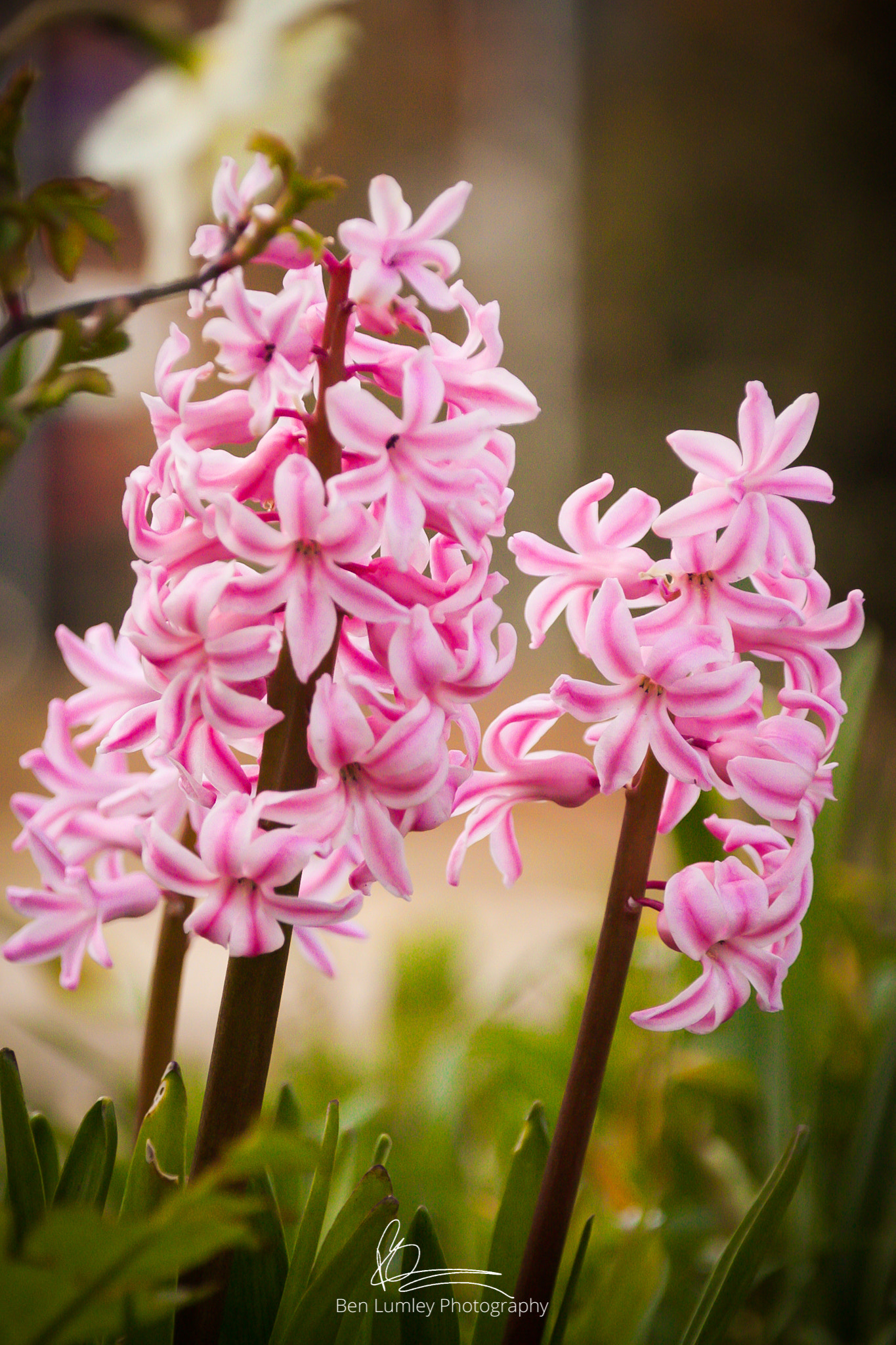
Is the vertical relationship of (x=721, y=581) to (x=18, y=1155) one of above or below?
above

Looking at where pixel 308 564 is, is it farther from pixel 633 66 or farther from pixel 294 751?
pixel 633 66

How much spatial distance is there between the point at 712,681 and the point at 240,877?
0.11m

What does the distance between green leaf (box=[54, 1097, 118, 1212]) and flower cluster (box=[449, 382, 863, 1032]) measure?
0.35ft

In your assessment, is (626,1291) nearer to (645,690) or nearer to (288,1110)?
(288,1110)

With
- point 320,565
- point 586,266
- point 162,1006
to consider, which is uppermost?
point 586,266

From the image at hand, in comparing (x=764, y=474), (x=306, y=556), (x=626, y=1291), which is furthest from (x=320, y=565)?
(x=626, y=1291)

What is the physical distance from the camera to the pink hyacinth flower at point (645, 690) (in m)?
0.23

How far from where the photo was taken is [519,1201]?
30 cm

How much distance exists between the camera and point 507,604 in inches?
62.7

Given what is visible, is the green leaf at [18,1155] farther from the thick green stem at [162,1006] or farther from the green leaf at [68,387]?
the green leaf at [68,387]

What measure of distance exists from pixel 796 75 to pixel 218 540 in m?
1.88

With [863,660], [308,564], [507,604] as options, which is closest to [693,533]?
[308,564]

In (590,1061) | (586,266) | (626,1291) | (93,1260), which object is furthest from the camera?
(586,266)

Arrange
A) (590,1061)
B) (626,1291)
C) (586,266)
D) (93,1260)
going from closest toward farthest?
(93,1260), (590,1061), (626,1291), (586,266)
